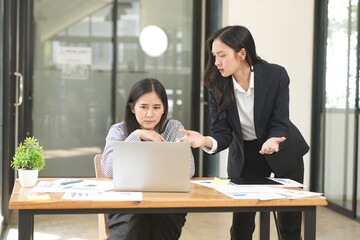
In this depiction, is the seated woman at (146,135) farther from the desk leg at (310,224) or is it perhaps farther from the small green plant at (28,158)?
the desk leg at (310,224)

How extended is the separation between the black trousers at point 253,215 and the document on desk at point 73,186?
71cm

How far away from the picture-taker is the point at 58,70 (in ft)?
18.4

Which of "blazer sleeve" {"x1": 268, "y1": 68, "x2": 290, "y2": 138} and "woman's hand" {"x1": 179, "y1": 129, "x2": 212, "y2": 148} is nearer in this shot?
"woman's hand" {"x1": 179, "y1": 129, "x2": 212, "y2": 148}

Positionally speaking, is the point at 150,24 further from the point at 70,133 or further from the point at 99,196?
the point at 99,196

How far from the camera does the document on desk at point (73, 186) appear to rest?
6.59ft

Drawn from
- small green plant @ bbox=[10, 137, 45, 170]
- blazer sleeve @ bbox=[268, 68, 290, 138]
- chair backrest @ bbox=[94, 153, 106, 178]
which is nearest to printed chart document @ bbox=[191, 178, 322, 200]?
blazer sleeve @ bbox=[268, 68, 290, 138]

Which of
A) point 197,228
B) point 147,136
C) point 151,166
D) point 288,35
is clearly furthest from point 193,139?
point 288,35

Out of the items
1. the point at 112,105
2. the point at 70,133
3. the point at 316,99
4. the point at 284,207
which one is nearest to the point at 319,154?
the point at 316,99

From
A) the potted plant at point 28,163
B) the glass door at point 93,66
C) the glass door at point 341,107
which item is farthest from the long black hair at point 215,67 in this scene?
the glass door at point 93,66

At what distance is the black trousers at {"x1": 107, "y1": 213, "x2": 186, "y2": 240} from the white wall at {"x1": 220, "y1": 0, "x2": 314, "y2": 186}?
3.28 metres

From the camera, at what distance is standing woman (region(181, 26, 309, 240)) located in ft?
7.98

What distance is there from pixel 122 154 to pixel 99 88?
3.91 m

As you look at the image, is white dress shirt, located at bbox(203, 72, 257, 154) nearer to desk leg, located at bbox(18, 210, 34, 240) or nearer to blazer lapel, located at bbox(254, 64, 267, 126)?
blazer lapel, located at bbox(254, 64, 267, 126)

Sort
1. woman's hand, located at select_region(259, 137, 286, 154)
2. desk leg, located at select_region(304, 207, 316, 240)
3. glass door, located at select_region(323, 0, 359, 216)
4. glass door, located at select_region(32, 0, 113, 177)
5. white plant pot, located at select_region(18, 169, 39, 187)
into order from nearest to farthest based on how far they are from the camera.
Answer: desk leg, located at select_region(304, 207, 316, 240) < white plant pot, located at select_region(18, 169, 39, 187) < woman's hand, located at select_region(259, 137, 286, 154) < glass door, located at select_region(323, 0, 359, 216) < glass door, located at select_region(32, 0, 113, 177)
